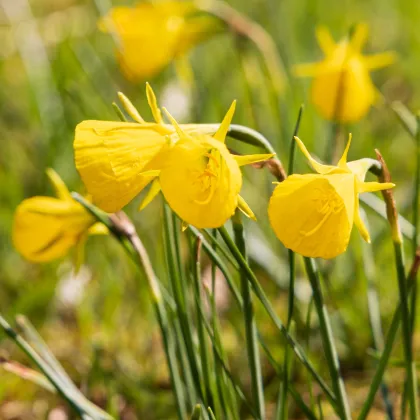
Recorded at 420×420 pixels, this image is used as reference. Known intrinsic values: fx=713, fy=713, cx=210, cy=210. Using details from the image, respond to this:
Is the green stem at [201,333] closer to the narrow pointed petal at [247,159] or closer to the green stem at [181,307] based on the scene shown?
the green stem at [181,307]

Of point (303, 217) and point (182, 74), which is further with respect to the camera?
point (182, 74)

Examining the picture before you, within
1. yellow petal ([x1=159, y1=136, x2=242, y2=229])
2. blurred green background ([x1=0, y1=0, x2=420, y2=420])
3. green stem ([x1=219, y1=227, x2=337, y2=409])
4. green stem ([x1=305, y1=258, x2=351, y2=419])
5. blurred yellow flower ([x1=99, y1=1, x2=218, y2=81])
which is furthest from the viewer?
blurred yellow flower ([x1=99, y1=1, x2=218, y2=81])

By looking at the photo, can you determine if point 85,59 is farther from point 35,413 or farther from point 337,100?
point 35,413

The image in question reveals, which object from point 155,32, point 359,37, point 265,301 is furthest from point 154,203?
point 265,301

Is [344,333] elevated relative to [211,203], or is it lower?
lower

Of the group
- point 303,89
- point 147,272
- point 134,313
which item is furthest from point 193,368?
point 303,89

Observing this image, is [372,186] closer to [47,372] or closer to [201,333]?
[201,333]

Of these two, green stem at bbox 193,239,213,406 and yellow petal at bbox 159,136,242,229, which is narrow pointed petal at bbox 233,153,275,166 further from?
green stem at bbox 193,239,213,406

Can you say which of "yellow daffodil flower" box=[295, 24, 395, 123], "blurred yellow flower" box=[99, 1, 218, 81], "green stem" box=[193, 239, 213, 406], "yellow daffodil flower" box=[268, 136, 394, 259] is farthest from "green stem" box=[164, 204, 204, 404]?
"blurred yellow flower" box=[99, 1, 218, 81]
